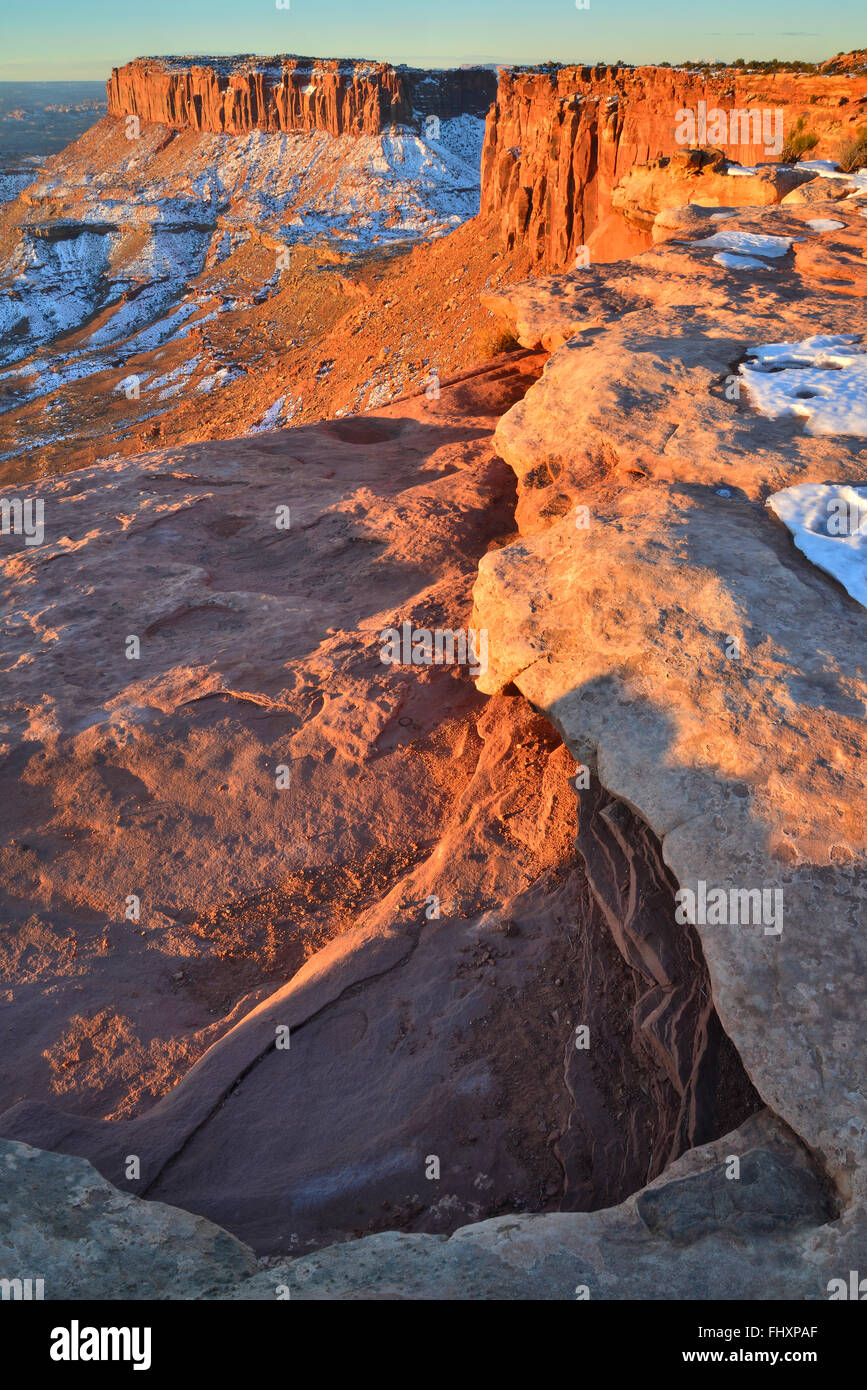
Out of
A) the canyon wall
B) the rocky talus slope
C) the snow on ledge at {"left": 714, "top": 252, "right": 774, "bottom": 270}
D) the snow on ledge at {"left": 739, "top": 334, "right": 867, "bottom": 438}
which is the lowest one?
the rocky talus slope

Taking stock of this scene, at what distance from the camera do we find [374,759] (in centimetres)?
729

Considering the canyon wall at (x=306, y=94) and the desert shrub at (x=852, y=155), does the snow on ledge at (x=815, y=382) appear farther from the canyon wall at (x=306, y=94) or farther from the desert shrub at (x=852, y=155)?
the canyon wall at (x=306, y=94)

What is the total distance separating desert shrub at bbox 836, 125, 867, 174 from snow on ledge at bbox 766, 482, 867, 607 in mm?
14761

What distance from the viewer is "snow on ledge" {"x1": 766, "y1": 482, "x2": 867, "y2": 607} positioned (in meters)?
5.91

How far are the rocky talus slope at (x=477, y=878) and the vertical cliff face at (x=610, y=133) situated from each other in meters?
19.7

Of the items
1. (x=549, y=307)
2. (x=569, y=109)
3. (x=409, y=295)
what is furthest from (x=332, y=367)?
(x=549, y=307)

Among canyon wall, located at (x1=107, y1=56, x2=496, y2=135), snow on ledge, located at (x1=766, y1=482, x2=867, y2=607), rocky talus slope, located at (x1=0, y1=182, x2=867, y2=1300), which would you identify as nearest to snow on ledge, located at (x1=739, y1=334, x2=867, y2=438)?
rocky talus slope, located at (x1=0, y1=182, x2=867, y2=1300)

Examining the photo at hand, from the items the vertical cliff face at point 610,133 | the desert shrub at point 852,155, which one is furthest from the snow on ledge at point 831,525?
the vertical cliff face at point 610,133

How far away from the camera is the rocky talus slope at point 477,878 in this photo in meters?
3.65

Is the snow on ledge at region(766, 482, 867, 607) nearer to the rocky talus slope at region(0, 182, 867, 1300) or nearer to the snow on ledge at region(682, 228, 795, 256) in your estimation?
the rocky talus slope at region(0, 182, 867, 1300)

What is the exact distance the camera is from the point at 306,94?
87188 mm

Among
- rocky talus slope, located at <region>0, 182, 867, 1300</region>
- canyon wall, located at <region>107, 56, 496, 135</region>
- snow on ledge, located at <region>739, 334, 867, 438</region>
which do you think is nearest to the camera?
rocky talus slope, located at <region>0, 182, 867, 1300</region>

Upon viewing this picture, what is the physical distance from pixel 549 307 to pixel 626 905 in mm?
9068
